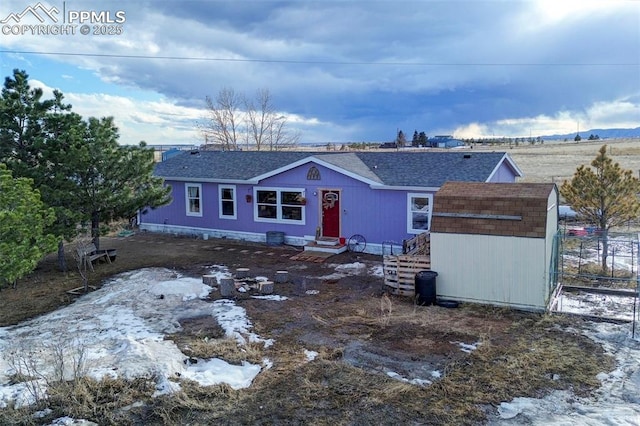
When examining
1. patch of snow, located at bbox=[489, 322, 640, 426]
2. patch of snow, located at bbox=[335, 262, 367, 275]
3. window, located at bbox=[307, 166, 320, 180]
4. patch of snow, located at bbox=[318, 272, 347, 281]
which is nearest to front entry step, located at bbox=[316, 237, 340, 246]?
patch of snow, located at bbox=[335, 262, 367, 275]

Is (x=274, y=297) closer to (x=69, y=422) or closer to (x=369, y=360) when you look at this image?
(x=369, y=360)

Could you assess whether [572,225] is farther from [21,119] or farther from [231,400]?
[21,119]

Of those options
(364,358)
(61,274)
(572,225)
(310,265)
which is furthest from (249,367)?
(572,225)

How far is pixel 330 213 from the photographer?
16.5 m

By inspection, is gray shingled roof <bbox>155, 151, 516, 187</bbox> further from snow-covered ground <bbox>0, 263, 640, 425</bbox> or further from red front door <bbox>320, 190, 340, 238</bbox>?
snow-covered ground <bbox>0, 263, 640, 425</bbox>

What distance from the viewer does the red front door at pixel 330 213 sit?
16266mm

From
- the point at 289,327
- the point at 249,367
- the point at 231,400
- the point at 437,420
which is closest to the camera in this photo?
the point at 437,420

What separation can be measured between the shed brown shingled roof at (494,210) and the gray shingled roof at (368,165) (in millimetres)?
3603

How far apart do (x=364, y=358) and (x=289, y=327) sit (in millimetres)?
1936

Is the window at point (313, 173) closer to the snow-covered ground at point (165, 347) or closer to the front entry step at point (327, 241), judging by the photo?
the front entry step at point (327, 241)

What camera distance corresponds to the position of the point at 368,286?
39.0ft

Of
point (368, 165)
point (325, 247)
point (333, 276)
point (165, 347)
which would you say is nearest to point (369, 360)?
point (165, 347)

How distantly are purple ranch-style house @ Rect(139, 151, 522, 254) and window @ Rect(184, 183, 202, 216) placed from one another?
0.04 metres

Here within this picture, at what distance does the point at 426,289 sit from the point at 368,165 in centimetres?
775
